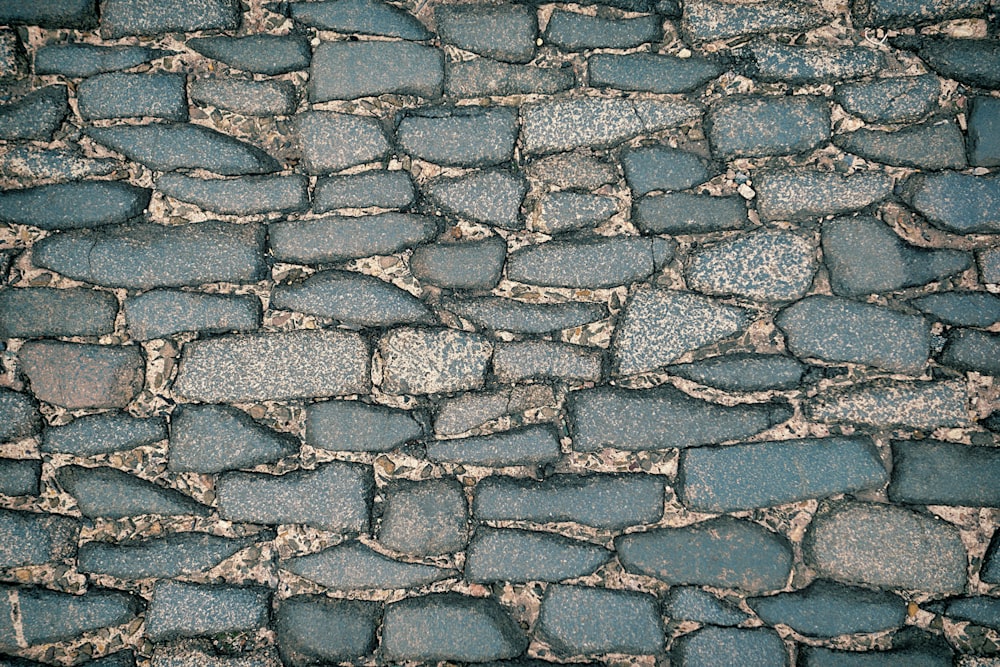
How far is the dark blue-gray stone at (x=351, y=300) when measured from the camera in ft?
6.16

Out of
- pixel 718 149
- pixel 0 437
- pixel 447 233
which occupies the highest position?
pixel 718 149

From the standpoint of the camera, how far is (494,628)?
1.87m

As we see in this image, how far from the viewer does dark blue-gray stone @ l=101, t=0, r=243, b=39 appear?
1858 millimetres

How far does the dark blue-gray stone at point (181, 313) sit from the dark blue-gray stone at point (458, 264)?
1.49ft

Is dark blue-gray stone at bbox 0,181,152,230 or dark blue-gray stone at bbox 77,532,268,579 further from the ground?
dark blue-gray stone at bbox 0,181,152,230

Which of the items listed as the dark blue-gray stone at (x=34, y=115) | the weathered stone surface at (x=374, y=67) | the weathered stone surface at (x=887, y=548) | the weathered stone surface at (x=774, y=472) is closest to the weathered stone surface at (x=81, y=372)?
the dark blue-gray stone at (x=34, y=115)

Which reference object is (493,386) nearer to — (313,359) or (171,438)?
(313,359)

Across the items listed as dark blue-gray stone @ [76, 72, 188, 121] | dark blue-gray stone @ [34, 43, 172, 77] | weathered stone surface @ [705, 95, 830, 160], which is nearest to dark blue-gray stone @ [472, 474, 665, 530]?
weathered stone surface @ [705, 95, 830, 160]

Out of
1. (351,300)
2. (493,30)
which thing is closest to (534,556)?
(351,300)

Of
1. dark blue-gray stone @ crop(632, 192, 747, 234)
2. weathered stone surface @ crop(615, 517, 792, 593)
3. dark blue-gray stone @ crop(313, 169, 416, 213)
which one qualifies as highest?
dark blue-gray stone @ crop(632, 192, 747, 234)

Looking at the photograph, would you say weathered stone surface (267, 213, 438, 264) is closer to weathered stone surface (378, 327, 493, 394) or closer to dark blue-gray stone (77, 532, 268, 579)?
weathered stone surface (378, 327, 493, 394)

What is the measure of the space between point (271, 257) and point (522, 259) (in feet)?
2.11

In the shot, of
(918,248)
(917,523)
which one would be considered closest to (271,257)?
(918,248)

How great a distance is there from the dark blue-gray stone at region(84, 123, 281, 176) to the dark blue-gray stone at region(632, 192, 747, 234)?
1.00m
